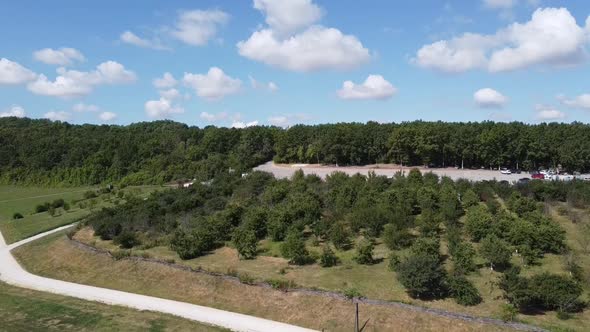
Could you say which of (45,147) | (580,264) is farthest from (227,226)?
(45,147)

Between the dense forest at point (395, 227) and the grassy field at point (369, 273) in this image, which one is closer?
the grassy field at point (369, 273)

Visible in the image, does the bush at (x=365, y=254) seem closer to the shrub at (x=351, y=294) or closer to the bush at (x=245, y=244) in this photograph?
the shrub at (x=351, y=294)

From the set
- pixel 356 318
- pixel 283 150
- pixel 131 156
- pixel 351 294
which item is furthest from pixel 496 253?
pixel 131 156

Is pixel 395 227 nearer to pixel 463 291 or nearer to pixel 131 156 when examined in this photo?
pixel 463 291

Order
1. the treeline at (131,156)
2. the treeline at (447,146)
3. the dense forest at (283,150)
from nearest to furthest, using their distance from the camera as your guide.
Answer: the treeline at (447,146)
the dense forest at (283,150)
the treeline at (131,156)

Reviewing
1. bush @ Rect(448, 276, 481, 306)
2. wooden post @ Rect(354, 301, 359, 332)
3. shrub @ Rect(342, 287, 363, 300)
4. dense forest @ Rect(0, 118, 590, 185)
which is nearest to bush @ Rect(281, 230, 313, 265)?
shrub @ Rect(342, 287, 363, 300)

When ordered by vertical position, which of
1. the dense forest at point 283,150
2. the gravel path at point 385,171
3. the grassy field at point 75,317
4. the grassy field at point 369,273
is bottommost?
the grassy field at point 75,317

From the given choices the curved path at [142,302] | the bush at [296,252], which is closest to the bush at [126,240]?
the curved path at [142,302]
